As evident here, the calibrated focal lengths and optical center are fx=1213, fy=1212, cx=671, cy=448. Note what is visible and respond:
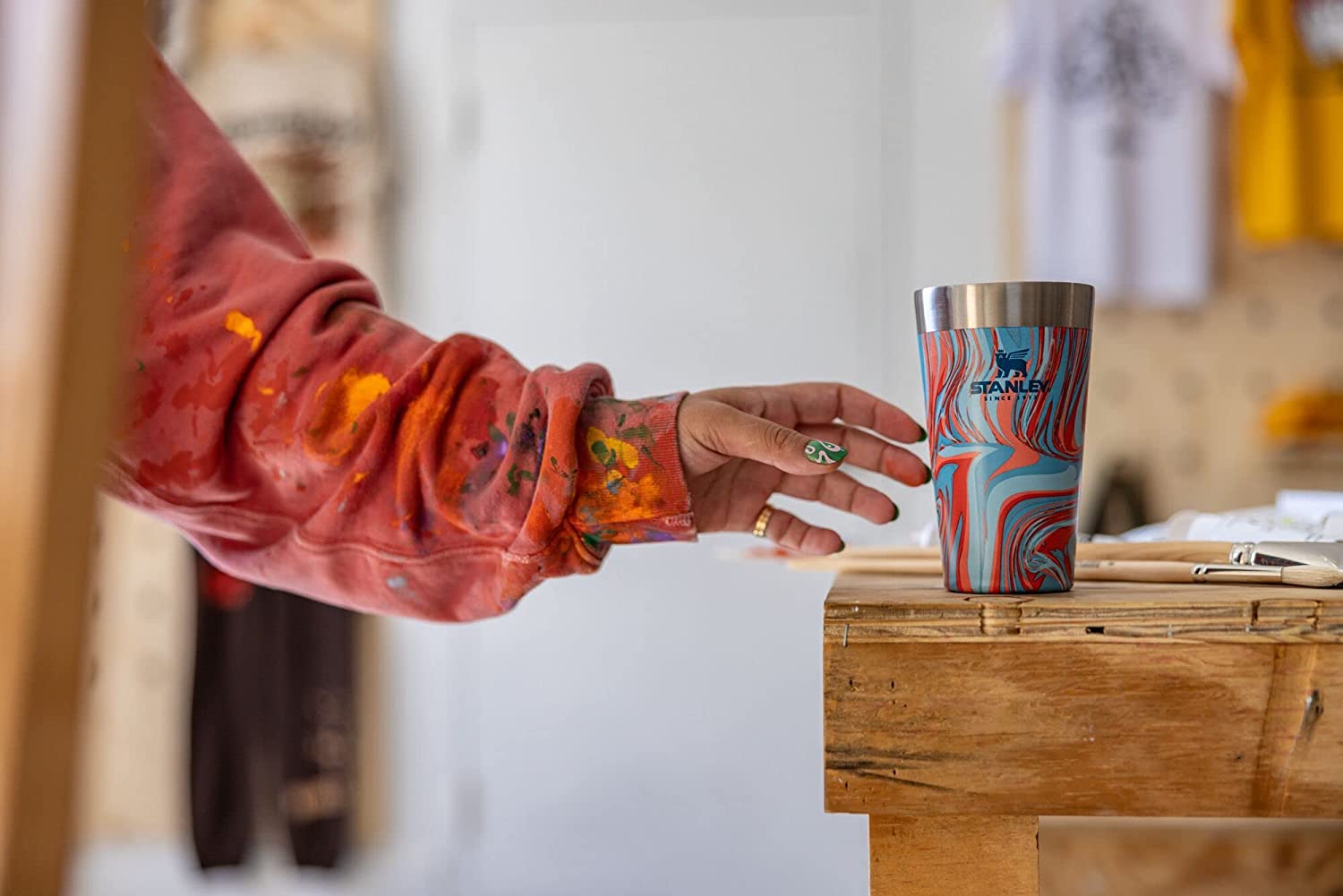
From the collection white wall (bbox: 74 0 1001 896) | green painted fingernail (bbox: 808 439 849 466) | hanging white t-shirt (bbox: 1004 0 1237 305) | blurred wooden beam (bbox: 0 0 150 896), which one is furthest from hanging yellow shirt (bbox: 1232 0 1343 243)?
blurred wooden beam (bbox: 0 0 150 896)

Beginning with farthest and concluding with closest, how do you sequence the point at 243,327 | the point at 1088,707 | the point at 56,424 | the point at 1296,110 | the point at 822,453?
the point at 1296,110 → the point at 243,327 → the point at 822,453 → the point at 1088,707 → the point at 56,424

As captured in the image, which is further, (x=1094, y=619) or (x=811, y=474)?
(x=811, y=474)

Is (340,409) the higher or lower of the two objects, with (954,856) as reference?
higher

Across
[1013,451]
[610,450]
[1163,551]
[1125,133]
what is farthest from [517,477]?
[1125,133]

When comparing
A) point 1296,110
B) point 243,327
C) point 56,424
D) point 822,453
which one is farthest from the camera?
point 1296,110

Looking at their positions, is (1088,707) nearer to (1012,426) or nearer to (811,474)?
(1012,426)

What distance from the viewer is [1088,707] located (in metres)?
0.53

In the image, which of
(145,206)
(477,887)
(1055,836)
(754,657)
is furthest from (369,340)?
(477,887)

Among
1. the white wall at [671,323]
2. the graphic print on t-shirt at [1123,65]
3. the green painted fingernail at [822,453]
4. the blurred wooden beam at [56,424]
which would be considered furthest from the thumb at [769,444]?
the graphic print on t-shirt at [1123,65]

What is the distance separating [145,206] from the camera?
88cm

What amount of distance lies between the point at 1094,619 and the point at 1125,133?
8.10 ft

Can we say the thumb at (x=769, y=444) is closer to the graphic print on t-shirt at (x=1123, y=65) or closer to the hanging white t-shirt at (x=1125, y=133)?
the hanging white t-shirt at (x=1125, y=133)

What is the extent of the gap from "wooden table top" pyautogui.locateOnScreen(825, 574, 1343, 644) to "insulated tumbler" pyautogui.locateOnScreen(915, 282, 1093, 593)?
9cm

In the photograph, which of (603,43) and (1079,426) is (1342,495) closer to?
(1079,426)
